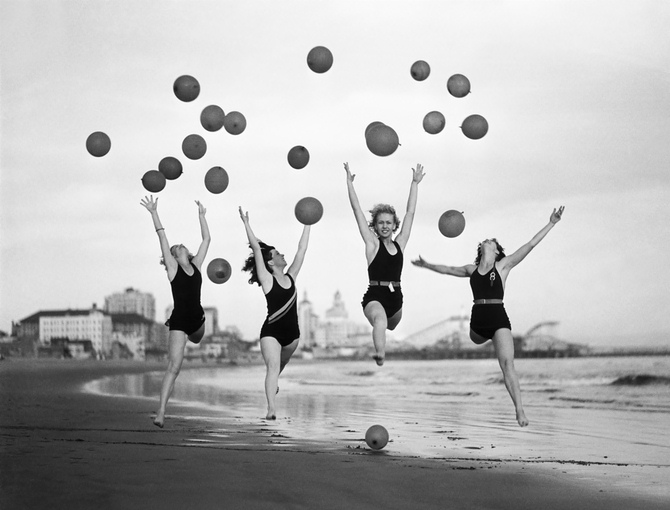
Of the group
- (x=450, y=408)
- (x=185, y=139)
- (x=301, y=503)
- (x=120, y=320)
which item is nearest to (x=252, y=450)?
(x=301, y=503)

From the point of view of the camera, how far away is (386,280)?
568cm

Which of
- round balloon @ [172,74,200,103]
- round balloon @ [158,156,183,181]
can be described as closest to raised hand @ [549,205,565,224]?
Answer: round balloon @ [172,74,200,103]

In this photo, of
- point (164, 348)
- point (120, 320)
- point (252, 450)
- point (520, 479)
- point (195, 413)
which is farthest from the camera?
point (164, 348)

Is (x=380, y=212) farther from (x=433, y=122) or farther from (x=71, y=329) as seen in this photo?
(x=71, y=329)

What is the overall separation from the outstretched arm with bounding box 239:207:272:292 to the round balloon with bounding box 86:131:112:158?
1395mm

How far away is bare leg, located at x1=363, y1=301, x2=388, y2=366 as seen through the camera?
5.34m

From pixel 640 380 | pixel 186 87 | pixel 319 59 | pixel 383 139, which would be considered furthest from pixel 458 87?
pixel 640 380

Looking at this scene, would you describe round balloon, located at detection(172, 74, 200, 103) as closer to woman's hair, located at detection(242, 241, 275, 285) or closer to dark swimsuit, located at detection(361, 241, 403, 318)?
woman's hair, located at detection(242, 241, 275, 285)

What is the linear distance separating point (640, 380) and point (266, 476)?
13598mm

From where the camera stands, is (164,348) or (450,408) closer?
(450,408)

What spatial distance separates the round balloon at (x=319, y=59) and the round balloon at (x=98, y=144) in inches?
69.5

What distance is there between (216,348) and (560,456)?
90.6 feet

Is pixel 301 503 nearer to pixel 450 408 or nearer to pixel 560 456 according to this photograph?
pixel 560 456

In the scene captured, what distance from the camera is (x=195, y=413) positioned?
8.22 meters
